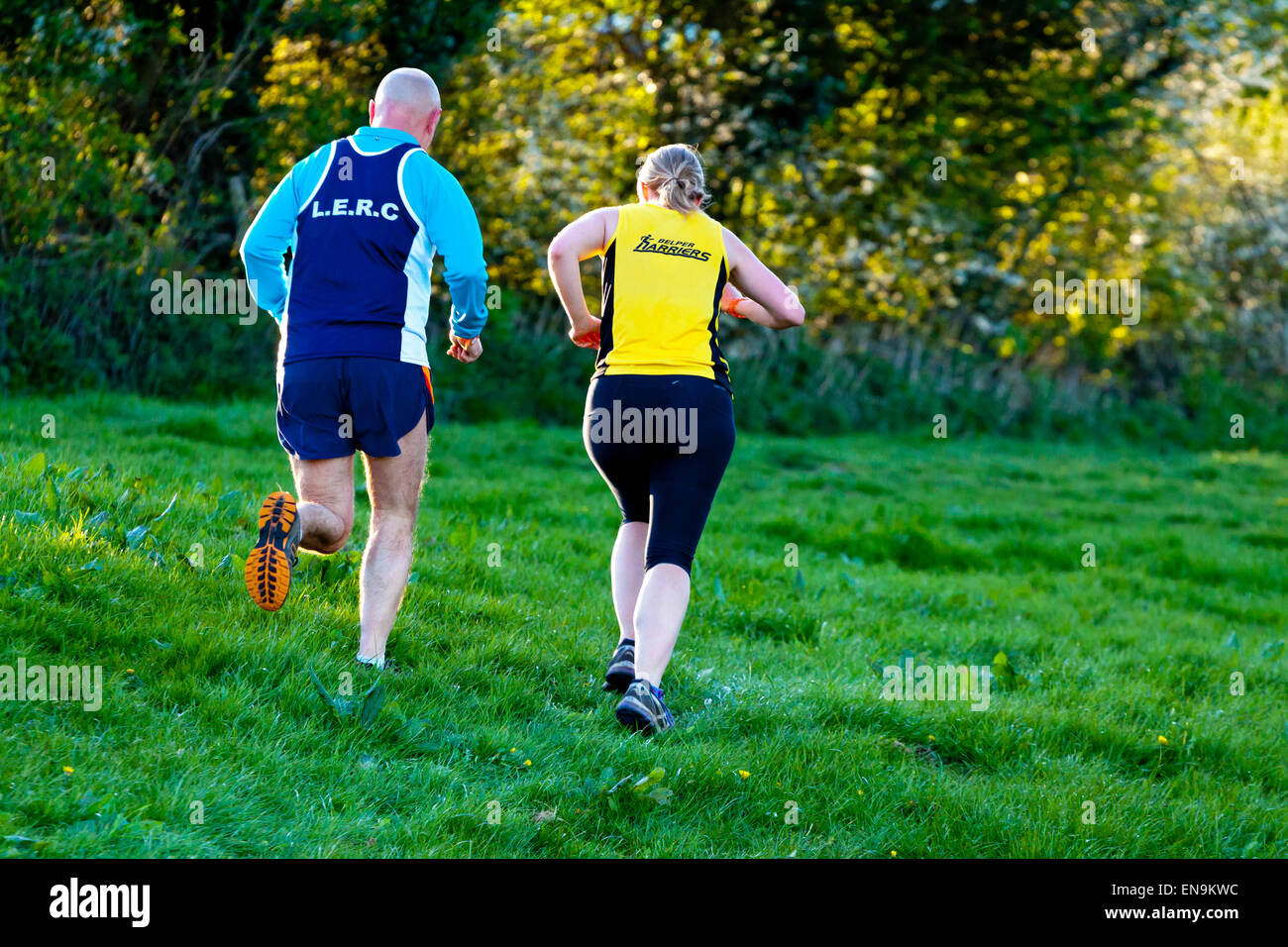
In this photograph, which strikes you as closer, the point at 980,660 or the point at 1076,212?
the point at 980,660

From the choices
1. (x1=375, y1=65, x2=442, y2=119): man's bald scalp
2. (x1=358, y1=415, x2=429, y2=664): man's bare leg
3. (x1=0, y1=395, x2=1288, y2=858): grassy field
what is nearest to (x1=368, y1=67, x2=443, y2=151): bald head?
(x1=375, y1=65, x2=442, y2=119): man's bald scalp

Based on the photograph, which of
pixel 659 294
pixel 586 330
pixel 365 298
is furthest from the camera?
pixel 586 330

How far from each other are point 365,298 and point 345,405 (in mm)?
372

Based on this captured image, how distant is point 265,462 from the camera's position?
810cm

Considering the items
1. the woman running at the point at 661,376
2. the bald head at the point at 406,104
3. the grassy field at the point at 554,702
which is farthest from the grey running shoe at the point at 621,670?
the bald head at the point at 406,104

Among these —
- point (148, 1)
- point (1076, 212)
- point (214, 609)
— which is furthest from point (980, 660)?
point (1076, 212)

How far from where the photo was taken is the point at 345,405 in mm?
4125

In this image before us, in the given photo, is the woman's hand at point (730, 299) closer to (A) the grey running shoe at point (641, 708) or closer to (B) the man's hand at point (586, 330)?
(B) the man's hand at point (586, 330)

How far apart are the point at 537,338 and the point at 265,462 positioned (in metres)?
5.69

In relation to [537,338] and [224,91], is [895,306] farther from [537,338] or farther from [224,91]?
[224,91]

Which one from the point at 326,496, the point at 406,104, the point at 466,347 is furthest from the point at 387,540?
the point at 406,104

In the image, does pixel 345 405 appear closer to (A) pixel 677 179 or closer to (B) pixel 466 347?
(B) pixel 466 347

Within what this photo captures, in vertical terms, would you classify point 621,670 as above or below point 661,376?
below

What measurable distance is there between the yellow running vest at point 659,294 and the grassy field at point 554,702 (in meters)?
1.32
